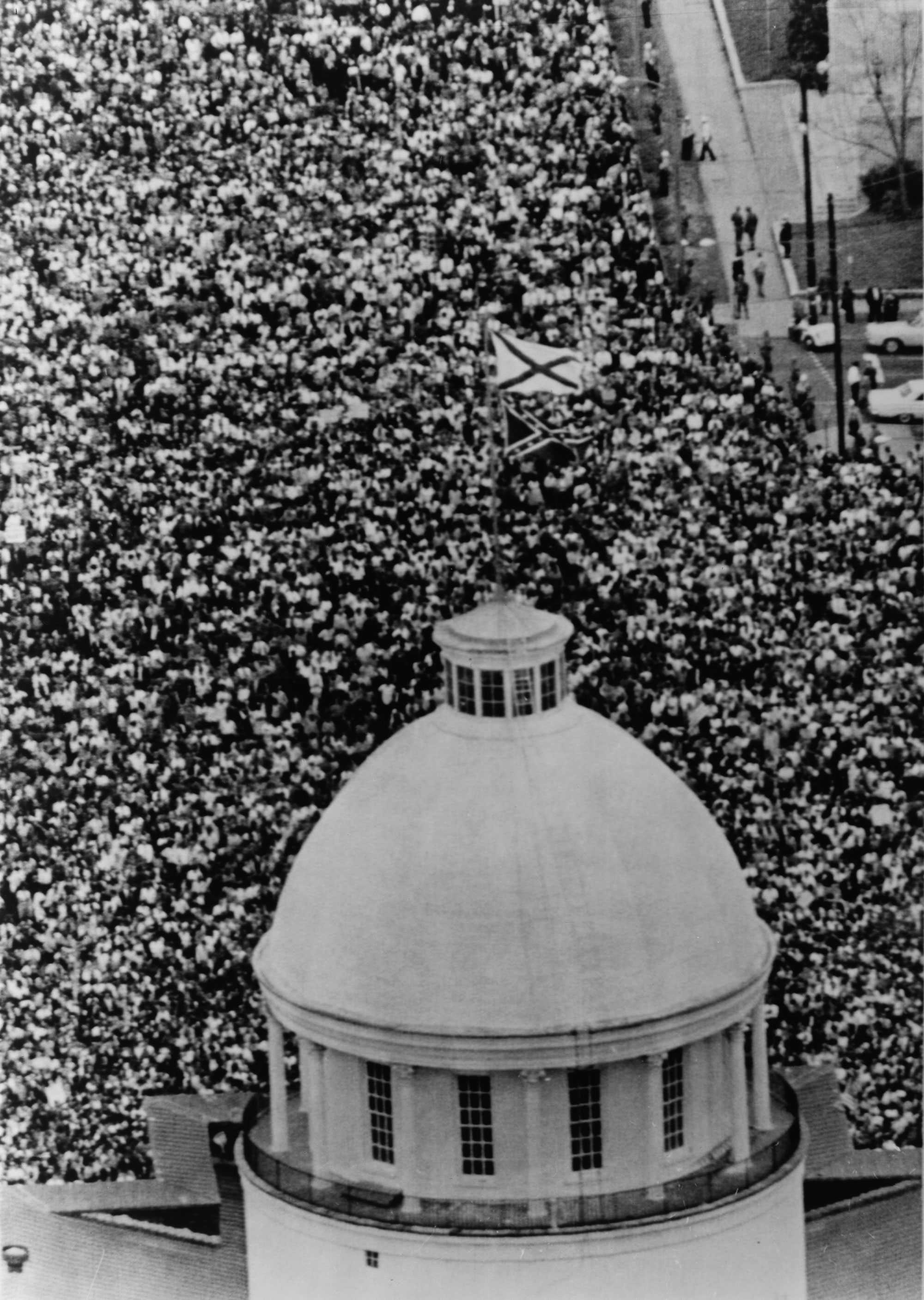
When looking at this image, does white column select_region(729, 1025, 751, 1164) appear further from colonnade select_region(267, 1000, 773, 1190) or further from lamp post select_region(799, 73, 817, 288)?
lamp post select_region(799, 73, 817, 288)

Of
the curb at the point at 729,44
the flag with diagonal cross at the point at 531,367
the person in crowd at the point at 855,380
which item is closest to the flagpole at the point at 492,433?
the flag with diagonal cross at the point at 531,367

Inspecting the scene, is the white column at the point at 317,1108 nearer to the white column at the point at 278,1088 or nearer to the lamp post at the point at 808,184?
the white column at the point at 278,1088

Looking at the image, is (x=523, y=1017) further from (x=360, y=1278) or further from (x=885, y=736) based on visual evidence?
(x=885, y=736)

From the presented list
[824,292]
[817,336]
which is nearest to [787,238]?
[824,292]

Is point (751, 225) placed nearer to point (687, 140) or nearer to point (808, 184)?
point (808, 184)

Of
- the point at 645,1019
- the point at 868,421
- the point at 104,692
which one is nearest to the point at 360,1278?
the point at 645,1019

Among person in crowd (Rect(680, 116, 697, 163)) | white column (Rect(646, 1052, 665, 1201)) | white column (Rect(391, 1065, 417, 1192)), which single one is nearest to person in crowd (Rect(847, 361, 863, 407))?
person in crowd (Rect(680, 116, 697, 163))
